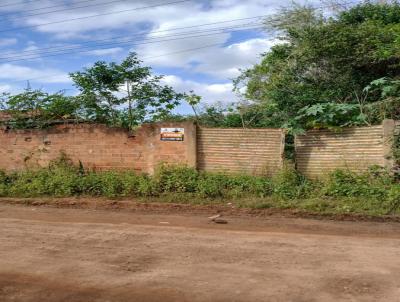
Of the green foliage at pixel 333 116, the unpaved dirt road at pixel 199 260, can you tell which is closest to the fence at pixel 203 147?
the green foliage at pixel 333 116

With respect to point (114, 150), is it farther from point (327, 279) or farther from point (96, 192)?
point (327, 279)

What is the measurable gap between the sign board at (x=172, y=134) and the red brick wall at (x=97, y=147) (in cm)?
10

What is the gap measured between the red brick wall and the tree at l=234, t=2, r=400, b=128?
109 inches

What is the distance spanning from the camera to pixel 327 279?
17.3 ft

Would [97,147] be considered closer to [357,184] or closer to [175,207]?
[175,207]

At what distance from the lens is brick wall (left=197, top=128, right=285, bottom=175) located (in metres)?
11.1

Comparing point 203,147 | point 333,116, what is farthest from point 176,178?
point 333,116

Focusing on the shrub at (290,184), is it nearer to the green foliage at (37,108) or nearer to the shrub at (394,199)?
the shrub at (394,199)

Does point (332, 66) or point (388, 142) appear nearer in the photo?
point (388, 142)

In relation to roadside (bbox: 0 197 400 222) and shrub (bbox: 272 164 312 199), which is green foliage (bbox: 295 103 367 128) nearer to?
shrub (bbox: 272 164 312 199)

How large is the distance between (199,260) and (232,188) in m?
4.70

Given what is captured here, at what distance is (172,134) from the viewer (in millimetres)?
11859

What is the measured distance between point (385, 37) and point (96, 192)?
28.4ft

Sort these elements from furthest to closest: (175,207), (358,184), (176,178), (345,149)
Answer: (176,178) → (345,149) → (175,207) → (358,184)
